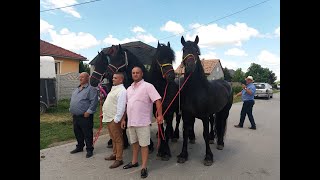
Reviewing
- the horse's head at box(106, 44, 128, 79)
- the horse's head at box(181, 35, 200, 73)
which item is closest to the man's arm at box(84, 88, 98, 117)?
the horse's head at box(106, 44, 128, 79)

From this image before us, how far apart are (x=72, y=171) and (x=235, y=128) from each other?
5.72 m

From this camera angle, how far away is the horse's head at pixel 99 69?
508cm

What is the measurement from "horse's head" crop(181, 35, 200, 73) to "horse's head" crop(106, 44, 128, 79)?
1.21m

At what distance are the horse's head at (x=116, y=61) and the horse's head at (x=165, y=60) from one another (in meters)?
0.79

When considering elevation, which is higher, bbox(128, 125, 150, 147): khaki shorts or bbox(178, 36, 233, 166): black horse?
bbox(178, 36, 233, 166): black horse

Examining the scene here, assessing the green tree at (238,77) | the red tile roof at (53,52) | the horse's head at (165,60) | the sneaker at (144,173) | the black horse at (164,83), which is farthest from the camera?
the green tree at (238,77)

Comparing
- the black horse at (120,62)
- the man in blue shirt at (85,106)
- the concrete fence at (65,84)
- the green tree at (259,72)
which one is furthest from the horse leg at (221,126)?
the green tree at (259,72)

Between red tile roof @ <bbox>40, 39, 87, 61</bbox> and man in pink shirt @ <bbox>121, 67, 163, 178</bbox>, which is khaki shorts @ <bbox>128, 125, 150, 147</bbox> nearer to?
man in pink shirt @ <bbox>121, 67, 163, 178</bbox>

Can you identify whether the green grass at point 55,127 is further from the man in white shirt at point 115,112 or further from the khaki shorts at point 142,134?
the khaki shorts at point 142,134

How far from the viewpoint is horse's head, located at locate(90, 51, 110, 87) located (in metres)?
5.08

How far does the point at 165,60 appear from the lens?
4391 millimetres

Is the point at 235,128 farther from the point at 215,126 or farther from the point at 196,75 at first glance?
the point at 196,75

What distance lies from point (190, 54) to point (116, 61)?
148 cm
